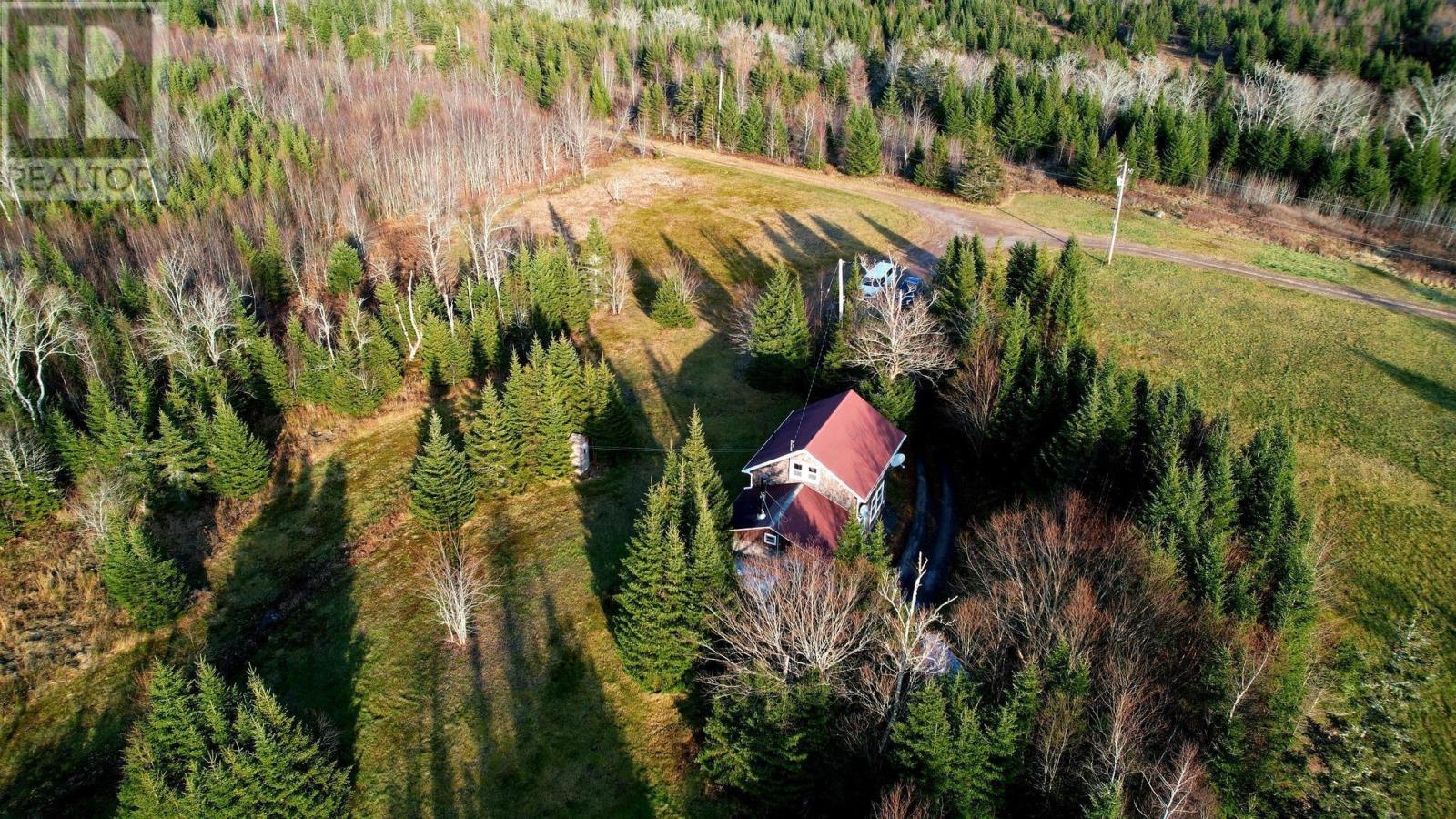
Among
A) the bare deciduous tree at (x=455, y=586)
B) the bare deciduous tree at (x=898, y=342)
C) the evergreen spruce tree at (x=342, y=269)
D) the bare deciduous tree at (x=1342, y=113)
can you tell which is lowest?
the bare deciduous tree at (x=455, y=586)

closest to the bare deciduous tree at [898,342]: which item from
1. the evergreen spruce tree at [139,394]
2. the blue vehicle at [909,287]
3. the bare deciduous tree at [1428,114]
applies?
the blue vehicle at [909,287]

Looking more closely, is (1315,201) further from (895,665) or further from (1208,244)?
(895,665)

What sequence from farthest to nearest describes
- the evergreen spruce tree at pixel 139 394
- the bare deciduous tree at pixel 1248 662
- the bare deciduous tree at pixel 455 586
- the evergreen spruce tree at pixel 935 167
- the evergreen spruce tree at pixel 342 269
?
the evergreen spruce tree at pixel 935 167
the evergreen spruce tree at pixel 342 269
the evergreen spruce tree at pixel 139 394
the bare deciduous tree at pixel 455 586
the bare deciduous tree at pixel 1248 662

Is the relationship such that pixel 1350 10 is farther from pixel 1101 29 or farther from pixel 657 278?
pixel 657 278

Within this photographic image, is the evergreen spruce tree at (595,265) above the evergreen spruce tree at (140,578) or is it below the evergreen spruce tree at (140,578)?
above

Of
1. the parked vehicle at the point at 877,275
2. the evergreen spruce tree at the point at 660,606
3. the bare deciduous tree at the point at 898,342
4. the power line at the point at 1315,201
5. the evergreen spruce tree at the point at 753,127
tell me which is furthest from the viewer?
the evergreen spruce tree at the point at 753,127

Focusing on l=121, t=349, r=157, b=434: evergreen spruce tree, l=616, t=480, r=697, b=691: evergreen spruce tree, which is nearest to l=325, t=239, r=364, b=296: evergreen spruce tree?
l=121, t=349, r=157, b=434: evergreen spruce tree

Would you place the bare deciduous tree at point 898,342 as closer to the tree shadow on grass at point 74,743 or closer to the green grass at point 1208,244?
the green grass at point 1208,244

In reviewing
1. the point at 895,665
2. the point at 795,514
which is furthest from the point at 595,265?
the point at 895,665
